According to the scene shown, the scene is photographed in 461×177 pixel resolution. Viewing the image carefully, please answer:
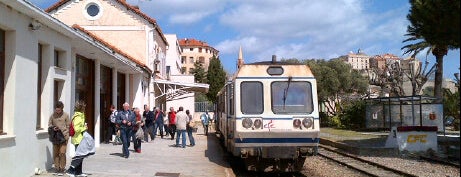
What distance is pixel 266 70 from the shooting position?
1332 cm

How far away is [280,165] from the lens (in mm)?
13289

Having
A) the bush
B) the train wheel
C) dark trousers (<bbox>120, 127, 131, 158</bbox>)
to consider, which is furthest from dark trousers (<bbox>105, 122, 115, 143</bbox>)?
the bush

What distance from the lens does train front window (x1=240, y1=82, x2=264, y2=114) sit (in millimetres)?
13031

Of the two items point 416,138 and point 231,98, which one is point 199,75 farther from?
point 231,98

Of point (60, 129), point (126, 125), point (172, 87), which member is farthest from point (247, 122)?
point (172, 87)

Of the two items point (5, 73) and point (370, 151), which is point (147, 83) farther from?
point (5, 73)

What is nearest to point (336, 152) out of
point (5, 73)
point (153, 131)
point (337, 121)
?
point (153, 131)

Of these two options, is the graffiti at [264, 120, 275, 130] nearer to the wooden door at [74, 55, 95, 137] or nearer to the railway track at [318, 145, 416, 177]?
the railway track at [318, 145, 416, 177]

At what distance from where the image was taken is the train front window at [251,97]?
42.8ft

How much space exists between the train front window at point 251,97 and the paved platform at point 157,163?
5.39 ft

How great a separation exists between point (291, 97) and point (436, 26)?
9.32 m

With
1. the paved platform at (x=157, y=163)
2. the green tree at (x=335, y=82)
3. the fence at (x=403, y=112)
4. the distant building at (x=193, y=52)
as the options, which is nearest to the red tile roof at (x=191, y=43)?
the distant building at (x=193, y=52)

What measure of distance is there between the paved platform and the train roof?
2.51 meters

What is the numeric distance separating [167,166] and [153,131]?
941cm
